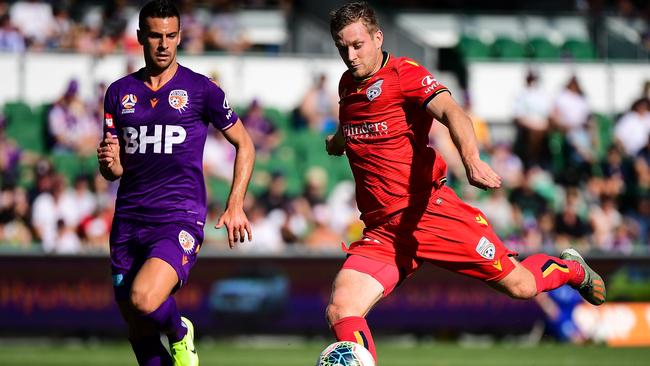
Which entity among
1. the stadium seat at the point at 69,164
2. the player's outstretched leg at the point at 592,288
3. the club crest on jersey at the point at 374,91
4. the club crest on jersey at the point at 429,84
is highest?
the club crest on jersey at the point at 429,84

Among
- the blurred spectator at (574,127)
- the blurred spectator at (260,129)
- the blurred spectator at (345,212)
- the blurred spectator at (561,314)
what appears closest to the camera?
the blurred spectator at (561,314)

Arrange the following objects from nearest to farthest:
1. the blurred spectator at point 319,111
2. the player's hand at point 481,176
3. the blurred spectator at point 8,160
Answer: the player's hand at point 481,176, the blurred spectator at point 8,160, the blurred spectator at point 319,111

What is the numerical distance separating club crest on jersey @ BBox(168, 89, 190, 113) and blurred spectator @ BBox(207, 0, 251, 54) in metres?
12.5

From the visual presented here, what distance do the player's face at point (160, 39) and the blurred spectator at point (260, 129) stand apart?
418 inches

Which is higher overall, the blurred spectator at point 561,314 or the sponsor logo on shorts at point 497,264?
the sponsor logo on shorts at point 497,264

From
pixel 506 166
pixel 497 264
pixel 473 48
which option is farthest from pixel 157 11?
pixel 473 48

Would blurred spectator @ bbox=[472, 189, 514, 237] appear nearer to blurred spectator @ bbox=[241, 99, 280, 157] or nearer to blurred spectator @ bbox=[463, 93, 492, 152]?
blurred spectator @ bbox=[463, 93, 492, 152]

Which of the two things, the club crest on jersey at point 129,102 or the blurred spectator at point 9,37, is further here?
the blurred spectator at point 9,37

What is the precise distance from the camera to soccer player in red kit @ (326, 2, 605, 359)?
8109 mm

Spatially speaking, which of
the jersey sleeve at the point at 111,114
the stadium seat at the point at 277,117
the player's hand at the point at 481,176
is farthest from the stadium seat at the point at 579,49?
the player's hand at the point at 481,176

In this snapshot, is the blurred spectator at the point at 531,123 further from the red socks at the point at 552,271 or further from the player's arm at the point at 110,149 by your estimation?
the player's arm at the point at 110,149

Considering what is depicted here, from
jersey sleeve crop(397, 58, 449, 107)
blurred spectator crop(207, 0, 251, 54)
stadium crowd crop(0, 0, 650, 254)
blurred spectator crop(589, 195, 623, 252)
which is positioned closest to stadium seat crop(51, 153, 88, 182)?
stadium crowd crop(0, 0, 650, 254)

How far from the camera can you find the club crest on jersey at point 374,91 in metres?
8.24

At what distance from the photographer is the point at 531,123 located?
2061 cm
